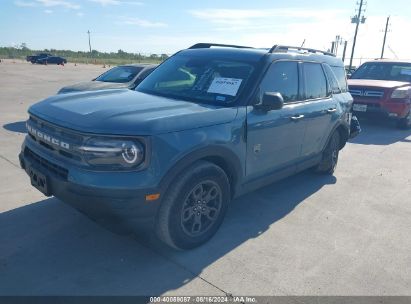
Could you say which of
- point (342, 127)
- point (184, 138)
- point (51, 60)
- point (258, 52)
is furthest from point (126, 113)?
point (51, 60)

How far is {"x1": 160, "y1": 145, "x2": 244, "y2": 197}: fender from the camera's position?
115 inches

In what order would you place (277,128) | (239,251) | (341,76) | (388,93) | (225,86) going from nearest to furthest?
1. (239,251)
2. (225,86)
3. (277,128)
4. (341,76)
5. (388,93)

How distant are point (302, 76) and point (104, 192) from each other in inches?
116

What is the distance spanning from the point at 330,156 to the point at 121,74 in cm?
585

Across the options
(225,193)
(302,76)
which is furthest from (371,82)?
(225,193)

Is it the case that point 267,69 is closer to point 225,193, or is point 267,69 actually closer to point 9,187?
point 225,193

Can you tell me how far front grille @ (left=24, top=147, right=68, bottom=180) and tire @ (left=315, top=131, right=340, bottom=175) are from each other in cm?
389

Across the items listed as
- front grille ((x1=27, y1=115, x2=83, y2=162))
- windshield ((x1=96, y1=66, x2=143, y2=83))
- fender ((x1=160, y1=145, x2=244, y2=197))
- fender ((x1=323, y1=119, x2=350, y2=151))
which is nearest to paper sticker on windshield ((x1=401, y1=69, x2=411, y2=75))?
fender ((x1=323, y1=119, x2=350, y2=151))

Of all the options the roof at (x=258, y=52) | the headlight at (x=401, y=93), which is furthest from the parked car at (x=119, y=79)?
the headlight at (x=401, y=93)

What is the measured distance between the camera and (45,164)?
316cm

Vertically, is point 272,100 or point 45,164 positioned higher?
point 272,100

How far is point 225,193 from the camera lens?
11.8 ft

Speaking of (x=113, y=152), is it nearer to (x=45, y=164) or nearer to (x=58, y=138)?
(x=58, y=138)

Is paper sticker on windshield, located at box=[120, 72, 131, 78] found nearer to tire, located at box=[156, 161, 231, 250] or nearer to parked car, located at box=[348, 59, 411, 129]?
parked car, located at box=[348, 59, 411, 129]
